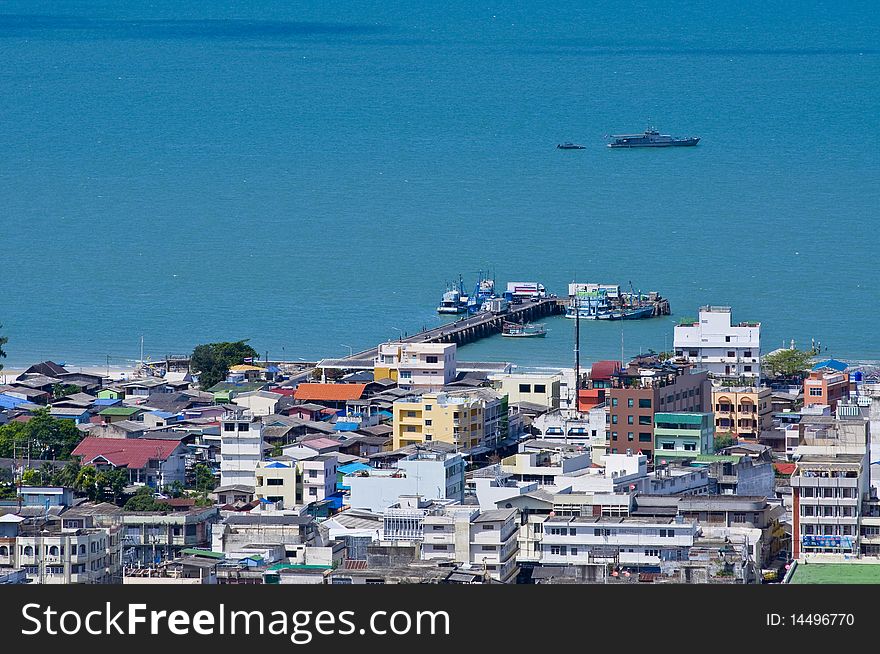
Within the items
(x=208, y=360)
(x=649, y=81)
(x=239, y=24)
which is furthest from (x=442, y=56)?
(x=208, y=360)

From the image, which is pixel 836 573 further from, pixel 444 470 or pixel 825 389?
pixel 825 389

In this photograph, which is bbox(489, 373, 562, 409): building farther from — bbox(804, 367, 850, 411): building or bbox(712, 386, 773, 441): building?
bbox(804, 367, 850, 411): building

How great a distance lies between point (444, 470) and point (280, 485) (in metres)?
1.18

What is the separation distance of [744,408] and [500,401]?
1.89 m

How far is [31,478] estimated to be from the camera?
14.3 meters

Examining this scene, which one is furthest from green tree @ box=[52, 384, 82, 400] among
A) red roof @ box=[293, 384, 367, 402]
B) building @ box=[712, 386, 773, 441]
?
building @ box=[712, 386, 773, 441]

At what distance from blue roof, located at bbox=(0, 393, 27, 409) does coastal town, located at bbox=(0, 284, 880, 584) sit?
0.03 meters

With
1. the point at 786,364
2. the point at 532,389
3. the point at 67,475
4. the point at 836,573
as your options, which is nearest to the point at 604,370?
the point at 532,389

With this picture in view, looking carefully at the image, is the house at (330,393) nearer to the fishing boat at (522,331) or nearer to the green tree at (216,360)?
the green tree at (216,360)

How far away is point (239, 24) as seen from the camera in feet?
292

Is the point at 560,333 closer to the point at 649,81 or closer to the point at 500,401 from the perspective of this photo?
the point at 500,401

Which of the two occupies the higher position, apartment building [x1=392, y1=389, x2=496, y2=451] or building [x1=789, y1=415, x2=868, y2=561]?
apartment building [x1=392, y1=389, x2=496, y2=451]

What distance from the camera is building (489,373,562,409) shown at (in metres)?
18.7

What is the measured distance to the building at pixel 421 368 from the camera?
768 inches
